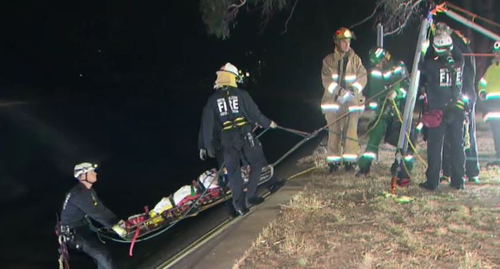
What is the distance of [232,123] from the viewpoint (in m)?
6.30

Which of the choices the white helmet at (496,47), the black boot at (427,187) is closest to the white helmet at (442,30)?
the white helmet at (496,47)

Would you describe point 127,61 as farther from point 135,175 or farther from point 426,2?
point 426,2

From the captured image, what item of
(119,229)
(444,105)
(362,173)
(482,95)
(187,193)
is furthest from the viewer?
(362,173)

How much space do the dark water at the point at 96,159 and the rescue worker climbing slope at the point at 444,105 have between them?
128 inches

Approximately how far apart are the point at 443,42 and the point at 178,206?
3985mm

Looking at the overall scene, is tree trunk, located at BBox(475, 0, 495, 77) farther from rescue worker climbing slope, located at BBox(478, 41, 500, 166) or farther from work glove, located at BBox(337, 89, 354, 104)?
work glove, located at BBox(337, 89, 354, 104)

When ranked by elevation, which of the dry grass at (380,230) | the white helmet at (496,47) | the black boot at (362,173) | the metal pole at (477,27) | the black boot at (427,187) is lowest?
the dry grass at (380,230)

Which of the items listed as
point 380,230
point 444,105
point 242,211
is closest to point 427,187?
point 444,105

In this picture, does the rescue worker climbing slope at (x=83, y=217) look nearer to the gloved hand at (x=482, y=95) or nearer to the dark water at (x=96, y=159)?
the dark water at (x=96, y=159)

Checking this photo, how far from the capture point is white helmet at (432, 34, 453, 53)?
6516 mm

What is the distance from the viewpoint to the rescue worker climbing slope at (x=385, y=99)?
24.3ft

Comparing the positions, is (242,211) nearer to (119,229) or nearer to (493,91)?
(119,229)

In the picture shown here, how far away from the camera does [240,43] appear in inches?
2060

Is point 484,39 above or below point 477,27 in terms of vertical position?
above
